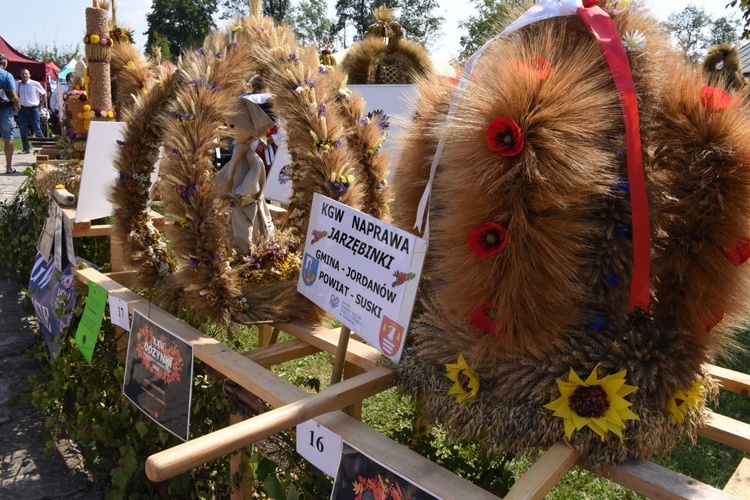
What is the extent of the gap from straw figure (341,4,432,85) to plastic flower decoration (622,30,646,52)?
465 centimetres

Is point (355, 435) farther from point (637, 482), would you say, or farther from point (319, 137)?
point (319, 137)

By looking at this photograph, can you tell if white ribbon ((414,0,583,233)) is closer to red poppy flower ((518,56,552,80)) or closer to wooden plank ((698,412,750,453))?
red poppy flower ((518,56,552,80))

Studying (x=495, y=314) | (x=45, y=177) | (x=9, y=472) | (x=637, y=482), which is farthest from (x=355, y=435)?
(x=45, y=177)

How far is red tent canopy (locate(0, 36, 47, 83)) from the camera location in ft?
57.2

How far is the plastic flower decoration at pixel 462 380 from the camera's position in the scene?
1179mm

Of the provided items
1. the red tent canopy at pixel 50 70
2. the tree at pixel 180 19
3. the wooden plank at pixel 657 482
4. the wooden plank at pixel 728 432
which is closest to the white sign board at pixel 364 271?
the wooden plank at pixel 657 482

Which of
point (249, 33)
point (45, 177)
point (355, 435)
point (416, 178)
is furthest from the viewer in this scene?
point (45, 177)

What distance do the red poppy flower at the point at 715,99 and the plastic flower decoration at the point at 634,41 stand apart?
13 centimetres

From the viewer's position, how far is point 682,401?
1.13m

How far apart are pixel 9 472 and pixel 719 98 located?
290 cm

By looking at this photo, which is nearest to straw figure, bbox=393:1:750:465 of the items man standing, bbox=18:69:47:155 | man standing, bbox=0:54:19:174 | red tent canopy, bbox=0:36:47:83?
man standing, bbox=0:54:19:174

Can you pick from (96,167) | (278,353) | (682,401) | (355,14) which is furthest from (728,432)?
(355,14)

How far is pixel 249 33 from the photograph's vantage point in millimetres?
2021

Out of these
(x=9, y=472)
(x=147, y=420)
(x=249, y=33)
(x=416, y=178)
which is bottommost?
(x=9, y=472)
